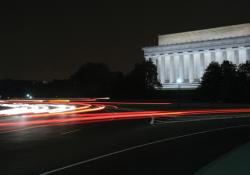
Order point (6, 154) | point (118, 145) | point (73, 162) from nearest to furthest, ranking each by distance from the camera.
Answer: point (73, 162) → point (6, 154) → point (118, 145)

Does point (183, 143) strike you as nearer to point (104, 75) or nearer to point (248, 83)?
point (248, 83)

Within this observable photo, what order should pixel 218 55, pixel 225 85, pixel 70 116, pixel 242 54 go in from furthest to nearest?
1. pixel 218 55
2. pixel 242 54
3. pixel 225 85
4. pixel 70 116

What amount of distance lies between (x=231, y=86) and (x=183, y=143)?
47790mm

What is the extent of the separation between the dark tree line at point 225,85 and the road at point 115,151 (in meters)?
41.4

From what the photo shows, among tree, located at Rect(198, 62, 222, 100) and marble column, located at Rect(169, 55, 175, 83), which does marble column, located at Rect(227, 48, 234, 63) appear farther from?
tree, located at Rect(198, 62, 222, 100)

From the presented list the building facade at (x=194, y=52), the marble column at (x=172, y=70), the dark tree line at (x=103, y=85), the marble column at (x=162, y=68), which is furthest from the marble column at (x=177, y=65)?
the dark tree line at (x=103, y=85)

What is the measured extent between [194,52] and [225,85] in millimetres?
68773

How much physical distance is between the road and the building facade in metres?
Answer: 101

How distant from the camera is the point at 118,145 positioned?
17625 millimetres

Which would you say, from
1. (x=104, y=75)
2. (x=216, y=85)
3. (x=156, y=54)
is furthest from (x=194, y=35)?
(x=216, y=85)

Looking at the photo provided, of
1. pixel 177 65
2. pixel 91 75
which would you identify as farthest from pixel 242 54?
pixel 91 75

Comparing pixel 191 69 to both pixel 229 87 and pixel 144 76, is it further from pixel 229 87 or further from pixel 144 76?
pixel 229 87

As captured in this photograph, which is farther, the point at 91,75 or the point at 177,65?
the point at 91,75

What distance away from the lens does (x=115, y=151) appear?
1579 cm
